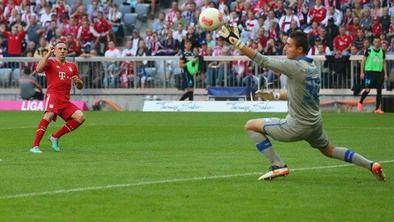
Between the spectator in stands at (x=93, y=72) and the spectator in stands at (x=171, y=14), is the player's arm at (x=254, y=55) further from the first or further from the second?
the spectator in stands at (x=171, y=14)

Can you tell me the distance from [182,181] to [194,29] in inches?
873

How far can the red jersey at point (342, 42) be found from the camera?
33.8 meters

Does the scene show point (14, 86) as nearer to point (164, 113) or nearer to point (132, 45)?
point (132, 45)

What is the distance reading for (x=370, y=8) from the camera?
34.3 m

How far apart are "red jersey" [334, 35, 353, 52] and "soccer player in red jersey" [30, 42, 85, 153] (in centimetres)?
1503

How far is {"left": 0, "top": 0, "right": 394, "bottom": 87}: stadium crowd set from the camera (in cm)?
3381

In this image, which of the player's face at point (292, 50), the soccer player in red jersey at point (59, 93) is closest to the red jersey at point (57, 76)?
the soccer player in red jersey at point (59, 93)

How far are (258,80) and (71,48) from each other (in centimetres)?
688

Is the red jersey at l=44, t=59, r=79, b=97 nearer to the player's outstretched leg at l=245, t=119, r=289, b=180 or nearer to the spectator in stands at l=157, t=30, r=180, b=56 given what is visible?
the player's outstretched leg at l=245, t=119, r=289, b=180

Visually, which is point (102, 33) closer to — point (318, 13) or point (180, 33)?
point (180, 33)

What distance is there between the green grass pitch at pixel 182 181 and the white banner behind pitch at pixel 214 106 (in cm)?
832

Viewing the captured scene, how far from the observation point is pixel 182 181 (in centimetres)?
1419

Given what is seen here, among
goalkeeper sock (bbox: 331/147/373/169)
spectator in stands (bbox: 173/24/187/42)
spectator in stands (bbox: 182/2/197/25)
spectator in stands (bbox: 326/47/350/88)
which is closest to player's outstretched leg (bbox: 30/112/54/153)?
goalkeeper sock (bbox: 331/147/373/169)

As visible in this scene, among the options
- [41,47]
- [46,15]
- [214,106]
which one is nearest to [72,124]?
[214,106]
